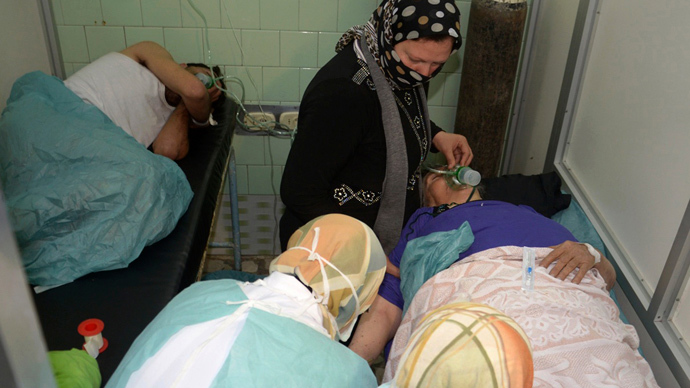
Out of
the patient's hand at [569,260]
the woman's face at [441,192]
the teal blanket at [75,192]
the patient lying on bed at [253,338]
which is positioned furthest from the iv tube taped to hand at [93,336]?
the woman's face at [441,192]

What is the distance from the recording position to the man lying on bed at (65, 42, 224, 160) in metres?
2.13

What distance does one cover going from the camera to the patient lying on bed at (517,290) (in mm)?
1435

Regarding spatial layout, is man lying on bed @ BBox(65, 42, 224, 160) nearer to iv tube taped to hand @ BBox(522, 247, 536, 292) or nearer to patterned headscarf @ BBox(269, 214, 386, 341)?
patterned headscarf @ BBox(269, 214, 386, 341)

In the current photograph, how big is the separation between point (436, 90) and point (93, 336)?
2189mm

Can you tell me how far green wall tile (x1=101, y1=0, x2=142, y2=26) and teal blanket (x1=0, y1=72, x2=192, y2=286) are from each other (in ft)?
3.31

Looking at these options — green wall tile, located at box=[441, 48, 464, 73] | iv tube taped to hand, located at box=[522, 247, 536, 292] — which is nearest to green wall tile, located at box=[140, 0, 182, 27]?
green wall tile, located at box=[441, 48, 464, 73]

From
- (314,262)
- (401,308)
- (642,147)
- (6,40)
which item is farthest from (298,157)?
(6,40)

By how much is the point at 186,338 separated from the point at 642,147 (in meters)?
1.65

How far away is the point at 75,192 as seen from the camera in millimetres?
1569

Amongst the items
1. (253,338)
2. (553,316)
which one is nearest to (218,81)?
(553,316)

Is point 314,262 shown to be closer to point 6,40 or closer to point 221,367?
point 221,367

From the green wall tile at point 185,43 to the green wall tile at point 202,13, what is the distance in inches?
1.6

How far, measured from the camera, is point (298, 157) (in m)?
1.61

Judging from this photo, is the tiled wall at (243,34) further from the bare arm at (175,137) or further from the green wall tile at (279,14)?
the bare arm at (175,137)
